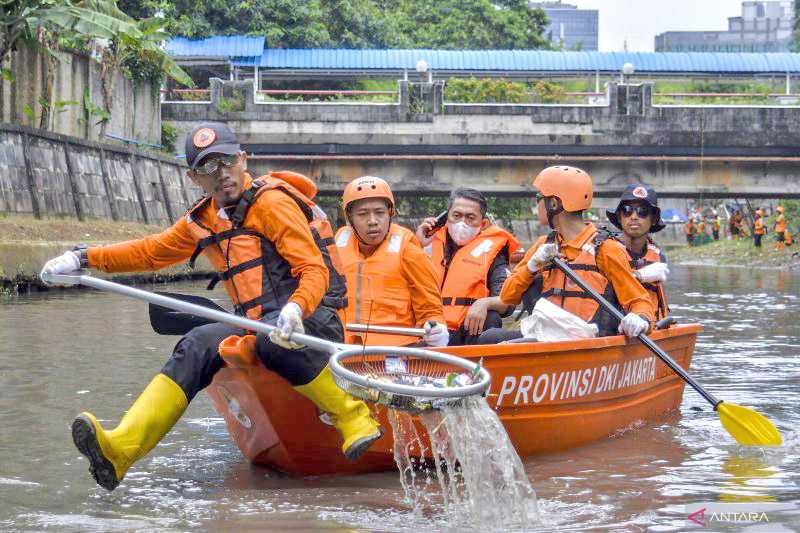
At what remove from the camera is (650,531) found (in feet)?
18.1

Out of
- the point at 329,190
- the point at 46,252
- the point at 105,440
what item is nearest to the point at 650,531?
the point at 105,440

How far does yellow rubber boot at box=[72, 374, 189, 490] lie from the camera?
5566mm

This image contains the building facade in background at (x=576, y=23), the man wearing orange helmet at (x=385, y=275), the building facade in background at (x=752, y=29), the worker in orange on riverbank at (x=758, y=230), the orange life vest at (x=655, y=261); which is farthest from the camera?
the building facade in background at (x=576, y=23)

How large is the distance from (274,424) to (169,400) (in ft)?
1.97

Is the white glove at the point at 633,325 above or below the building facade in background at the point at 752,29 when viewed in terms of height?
below

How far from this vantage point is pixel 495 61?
138ft

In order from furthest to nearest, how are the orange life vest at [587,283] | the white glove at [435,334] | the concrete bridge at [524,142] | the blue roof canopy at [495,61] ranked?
the blue roof canopy at [495,61], the concrete bridge at [524,142], the orange life vest at [587,283], the white glove at [435,334]

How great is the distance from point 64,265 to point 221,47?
37.8 metres

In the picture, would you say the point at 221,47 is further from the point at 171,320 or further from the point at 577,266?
the point at 171,320

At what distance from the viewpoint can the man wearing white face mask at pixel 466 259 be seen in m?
8.67

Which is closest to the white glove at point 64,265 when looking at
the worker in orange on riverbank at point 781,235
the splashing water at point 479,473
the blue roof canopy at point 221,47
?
the splashing water at point 479,473

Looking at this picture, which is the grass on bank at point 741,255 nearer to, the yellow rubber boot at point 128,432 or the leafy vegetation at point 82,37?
the leafy vegetation at point 82,37

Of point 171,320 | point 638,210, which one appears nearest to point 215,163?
point 171,320

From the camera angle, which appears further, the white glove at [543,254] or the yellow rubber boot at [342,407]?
the white glove at [543,254]
